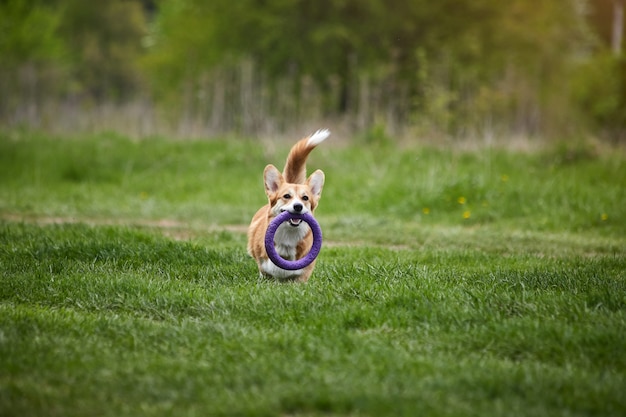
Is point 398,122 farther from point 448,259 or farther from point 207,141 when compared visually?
point 448,259

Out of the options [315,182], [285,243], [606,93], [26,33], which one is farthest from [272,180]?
[26,33]

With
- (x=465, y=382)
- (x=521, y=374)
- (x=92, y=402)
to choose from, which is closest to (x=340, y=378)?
(x=465, y=382)

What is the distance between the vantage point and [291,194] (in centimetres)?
570

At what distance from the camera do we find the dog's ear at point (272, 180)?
5.98 m

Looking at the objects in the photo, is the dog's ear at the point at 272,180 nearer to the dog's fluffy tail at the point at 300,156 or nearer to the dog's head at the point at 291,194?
the dog's head at the point at 291,194

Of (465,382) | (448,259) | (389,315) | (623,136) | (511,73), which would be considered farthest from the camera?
(511,73)

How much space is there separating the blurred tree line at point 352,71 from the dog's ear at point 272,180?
8.40 metres

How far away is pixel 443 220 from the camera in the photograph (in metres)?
10.4

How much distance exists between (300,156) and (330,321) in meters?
2.15

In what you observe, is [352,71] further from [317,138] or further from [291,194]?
[291,194]

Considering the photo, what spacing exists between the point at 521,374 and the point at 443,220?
6821 millimetres

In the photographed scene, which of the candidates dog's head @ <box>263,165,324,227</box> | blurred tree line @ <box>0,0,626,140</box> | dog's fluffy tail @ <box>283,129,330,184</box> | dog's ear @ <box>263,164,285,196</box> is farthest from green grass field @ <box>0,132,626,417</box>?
blurred tree line @ <box>0,0,626,140</box>

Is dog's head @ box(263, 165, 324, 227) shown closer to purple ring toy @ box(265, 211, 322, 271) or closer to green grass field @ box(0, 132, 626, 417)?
purple ring toy @ box(265, 211, 322, 271)

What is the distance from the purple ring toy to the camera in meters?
5.48
